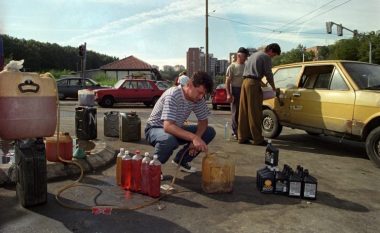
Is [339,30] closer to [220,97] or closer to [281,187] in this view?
[220,97]

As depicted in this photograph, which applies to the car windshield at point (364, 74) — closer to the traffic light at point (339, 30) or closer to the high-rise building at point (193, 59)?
the traffic light at point (339, 30)

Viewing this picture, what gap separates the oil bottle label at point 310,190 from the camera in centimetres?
472

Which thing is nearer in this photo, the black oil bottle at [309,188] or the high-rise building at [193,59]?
the black oil bottle at [309,188]

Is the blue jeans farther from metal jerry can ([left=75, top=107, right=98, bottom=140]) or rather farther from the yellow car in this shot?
the yellow car

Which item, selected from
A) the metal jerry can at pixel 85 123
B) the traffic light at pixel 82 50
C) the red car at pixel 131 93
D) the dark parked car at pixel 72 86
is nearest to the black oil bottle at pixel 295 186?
the metal jerry can at pixel 85 123

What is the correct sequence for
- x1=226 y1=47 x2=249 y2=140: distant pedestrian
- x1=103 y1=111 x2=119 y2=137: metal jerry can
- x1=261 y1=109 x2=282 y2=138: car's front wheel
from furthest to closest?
x1=261 y1=109 x2=282 y2=138: car's front wheel < x1=103 y1=111 x2=119 y2=137: metal jerry can < x1=226 y1=47 x2=249 y2=140: distant pedestrian

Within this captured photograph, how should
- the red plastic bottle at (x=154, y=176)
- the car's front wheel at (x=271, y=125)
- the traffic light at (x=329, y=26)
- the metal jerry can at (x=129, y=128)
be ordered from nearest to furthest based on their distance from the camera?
the red plastic bottle at (x=154, y=176)
the metal jerry can at (x=129, y=128)
the car's front wheel at (x=271, y=125)
the traffic light at (x=329, y=26)

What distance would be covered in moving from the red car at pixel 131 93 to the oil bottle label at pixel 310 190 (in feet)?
56.9

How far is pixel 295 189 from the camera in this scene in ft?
15.7

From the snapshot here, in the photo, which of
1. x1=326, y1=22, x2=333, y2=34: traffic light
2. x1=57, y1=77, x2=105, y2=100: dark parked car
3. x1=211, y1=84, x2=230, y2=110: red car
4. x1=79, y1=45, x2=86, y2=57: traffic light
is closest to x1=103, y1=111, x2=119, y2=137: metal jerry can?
x1=211, y1=84, x2=230, y2=110: red car

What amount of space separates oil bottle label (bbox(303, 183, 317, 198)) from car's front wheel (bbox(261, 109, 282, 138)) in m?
4.17

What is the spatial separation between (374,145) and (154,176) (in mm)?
3896

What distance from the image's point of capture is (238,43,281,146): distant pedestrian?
25.8 ft

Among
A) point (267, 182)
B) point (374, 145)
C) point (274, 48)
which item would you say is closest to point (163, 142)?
point (267, 182)
